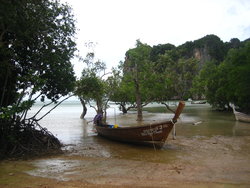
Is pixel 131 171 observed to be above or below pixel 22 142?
below

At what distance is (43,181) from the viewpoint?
6578 millimetres

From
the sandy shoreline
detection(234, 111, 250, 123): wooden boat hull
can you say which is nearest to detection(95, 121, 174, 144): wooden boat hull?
the sandy shoreline

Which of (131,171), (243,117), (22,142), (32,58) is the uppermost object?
(32,58)

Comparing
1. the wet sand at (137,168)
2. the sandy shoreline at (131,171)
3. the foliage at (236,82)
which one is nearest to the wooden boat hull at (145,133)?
the wet sand at (137,168)

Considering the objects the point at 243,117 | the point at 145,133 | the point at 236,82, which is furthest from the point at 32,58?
the point at 236,82

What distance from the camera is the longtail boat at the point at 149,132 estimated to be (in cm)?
986

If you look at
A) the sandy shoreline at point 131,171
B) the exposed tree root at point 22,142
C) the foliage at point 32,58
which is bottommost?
the sandy shoreline at point 131,171

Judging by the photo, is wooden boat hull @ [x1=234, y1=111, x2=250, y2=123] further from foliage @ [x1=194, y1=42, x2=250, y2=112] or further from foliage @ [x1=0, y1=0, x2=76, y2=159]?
foliage @ [x1=0, y1=0, x2=76, y2=159]

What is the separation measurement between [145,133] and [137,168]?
299cm

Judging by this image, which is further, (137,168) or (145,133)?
(145,133)

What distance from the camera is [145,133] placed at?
10562 millimetres

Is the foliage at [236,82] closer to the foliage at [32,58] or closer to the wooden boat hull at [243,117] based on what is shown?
the wooden boat hull at [243,117]

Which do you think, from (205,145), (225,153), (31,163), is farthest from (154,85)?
(31,163)

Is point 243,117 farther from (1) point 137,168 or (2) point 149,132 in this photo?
(1) point 137,168
